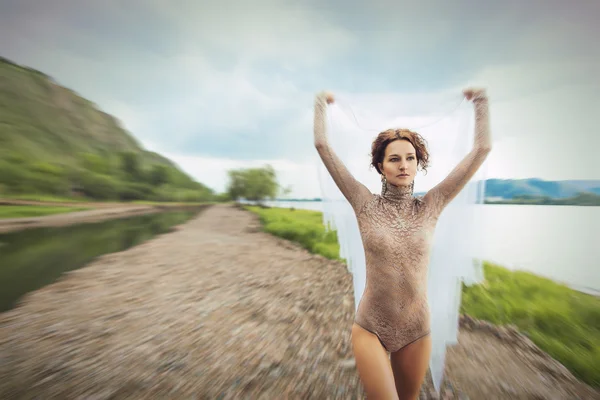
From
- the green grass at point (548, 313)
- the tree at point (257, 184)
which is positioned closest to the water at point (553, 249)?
the green grass at point (548, 313)

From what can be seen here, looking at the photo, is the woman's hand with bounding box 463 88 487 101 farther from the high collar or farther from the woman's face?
the high collar

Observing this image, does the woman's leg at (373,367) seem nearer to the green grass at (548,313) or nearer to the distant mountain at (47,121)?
the green grass at (548,313)

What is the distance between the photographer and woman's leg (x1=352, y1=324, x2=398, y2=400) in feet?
4.43

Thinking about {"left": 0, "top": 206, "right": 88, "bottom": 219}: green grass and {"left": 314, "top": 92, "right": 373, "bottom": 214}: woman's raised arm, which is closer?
{"left": 314, "top": 92, "right": 373, "bottom": 214}: woman's raised arm

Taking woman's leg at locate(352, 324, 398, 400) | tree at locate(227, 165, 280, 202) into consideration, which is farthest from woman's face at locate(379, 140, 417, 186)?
tree at locate(227, 165, 280, 202)

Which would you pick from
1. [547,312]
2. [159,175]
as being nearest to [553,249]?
[547,312]

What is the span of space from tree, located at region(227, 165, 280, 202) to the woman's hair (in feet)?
243

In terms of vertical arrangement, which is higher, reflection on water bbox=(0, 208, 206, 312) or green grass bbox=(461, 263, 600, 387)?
green grass bbox=(461, 263, 600, 387)

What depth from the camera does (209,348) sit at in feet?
12.1

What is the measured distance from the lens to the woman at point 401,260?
157 cm

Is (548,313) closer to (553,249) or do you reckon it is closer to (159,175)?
(553,249)

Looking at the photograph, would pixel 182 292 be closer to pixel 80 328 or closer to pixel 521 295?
pixel 80 328

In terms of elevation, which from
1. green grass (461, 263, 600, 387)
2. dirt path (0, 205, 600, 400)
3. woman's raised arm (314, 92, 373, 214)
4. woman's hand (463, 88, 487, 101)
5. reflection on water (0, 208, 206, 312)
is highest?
woman's hand (463, 88, 487, 101)

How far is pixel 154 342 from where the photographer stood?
12.6 feet
